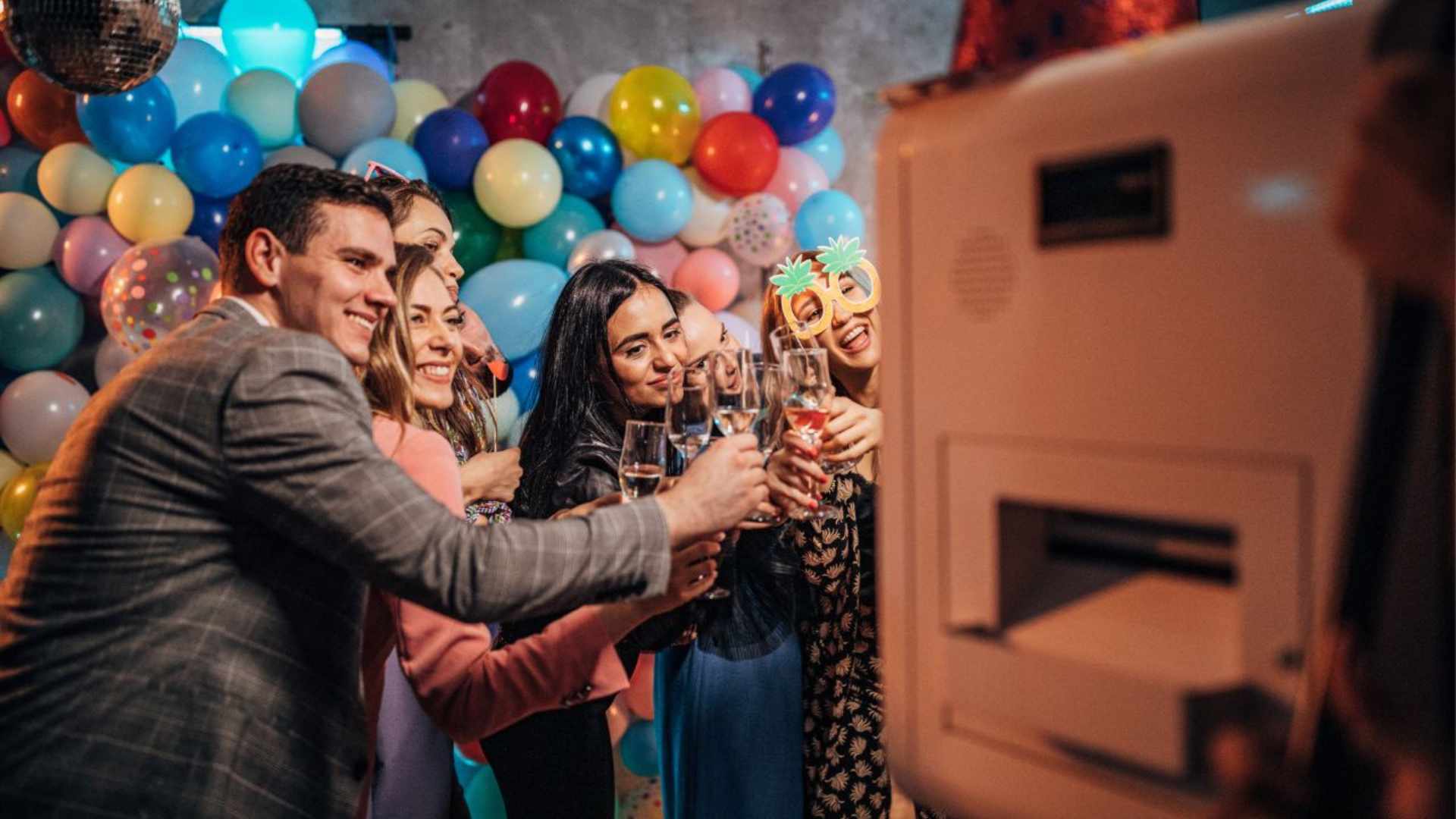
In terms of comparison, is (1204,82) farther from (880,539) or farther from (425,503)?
(425,503)

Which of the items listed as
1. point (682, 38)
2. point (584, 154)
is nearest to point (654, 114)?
point (584, 154)

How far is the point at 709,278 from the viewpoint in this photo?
15.3 ft

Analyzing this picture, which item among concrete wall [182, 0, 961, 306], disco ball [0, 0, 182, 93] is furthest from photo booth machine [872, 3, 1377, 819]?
concrete wall [182, 0, 961, 306]

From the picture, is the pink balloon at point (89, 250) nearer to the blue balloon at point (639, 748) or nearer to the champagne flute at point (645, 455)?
the blue balloon at point (639, 748)

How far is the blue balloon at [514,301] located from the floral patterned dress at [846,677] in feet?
7.13

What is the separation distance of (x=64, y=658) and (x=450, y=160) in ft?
11.0

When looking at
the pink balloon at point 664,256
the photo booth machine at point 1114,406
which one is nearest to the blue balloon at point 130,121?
the pink balloon at point 664,256

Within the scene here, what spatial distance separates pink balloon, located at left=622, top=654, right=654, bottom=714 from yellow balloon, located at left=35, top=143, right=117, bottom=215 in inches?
105

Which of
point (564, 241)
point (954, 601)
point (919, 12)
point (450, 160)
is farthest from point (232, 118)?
point (954, 601)

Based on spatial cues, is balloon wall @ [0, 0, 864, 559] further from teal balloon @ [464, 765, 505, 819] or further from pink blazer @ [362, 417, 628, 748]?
pink blazer @ [362, 417, 628, 748]

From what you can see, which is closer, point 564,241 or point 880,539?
point 880,539

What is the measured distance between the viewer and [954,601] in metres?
0.80

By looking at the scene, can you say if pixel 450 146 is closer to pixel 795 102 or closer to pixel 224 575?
pixel 795 102

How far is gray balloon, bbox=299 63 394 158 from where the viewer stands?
417 centimetres
